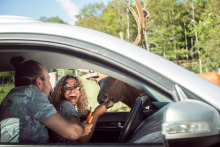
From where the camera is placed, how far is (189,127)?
730mm

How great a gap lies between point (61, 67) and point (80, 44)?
4.41 ft

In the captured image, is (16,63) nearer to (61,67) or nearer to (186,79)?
(61,67)

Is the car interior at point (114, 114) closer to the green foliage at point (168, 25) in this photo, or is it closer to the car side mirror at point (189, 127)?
the car side mirror at point (189, 127)

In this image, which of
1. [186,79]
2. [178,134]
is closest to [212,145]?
[178,134]

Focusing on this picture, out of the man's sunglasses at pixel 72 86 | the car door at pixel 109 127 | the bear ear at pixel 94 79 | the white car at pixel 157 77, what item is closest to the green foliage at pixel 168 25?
the bear ear at pixel 94 79

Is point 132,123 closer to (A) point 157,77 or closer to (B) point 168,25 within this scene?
(A) point 157,77

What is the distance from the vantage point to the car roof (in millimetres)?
881

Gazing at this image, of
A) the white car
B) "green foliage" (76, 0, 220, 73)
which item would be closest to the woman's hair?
the white car

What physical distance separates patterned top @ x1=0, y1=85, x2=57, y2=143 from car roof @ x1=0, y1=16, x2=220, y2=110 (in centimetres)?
38

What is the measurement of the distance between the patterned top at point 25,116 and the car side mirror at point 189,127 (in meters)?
0.65

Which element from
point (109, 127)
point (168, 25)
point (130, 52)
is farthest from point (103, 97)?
point (168, 25)

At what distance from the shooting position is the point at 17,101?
1.13m

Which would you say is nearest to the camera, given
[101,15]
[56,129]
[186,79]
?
[186,79]

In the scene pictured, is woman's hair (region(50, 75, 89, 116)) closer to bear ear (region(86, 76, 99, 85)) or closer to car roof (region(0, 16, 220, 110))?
car roof (region(0, 16, 220, 110))
